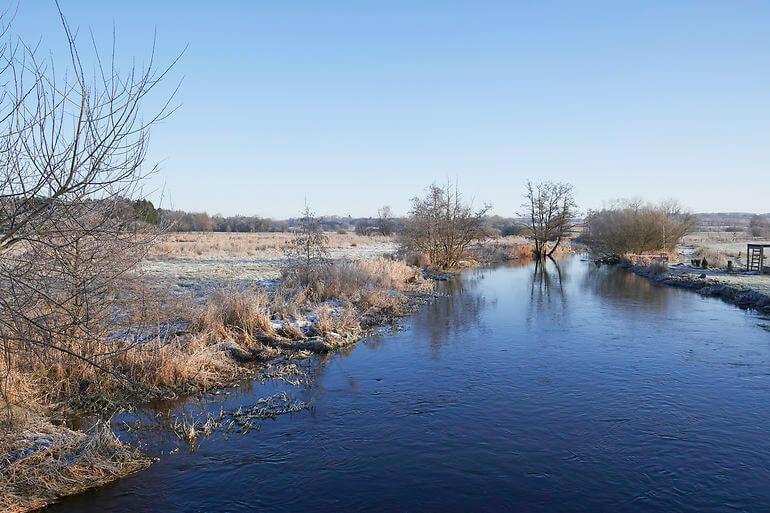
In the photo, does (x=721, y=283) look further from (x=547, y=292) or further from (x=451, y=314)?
(x=451, y=314)

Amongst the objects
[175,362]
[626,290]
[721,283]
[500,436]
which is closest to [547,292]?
[626,290]

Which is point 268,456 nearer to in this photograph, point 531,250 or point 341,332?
point 341,332

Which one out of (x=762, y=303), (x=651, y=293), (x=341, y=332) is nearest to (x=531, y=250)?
(x=651, y=293)

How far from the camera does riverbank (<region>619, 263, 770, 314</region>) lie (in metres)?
21.1

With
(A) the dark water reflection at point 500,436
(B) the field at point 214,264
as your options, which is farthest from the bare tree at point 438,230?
(A) the dark water reflection at point 500,436

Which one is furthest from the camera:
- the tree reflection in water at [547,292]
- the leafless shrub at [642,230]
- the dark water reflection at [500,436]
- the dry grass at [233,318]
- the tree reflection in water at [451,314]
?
the leafless shrub at [642,230]

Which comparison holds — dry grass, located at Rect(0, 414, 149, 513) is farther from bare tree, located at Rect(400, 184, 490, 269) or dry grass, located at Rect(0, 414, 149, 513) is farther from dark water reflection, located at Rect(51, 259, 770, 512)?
bare tree, located at Rect(400, 184, 490, 269)

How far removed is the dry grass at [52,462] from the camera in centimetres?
646

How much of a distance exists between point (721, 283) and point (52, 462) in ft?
87.3

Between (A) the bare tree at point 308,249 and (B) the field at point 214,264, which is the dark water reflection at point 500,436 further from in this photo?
(B) the field at point 214,264

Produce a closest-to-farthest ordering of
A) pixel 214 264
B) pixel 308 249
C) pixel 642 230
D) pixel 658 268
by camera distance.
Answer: pixel 308 249 < pixel 214 264 < pixel 658 268 < pixel 642 230

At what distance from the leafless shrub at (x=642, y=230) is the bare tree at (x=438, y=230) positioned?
501 inches

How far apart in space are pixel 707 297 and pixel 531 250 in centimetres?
2577

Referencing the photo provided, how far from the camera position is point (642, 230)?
132 ft
